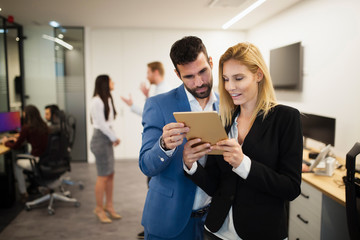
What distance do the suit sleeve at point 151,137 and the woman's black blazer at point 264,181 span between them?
0.56 feet

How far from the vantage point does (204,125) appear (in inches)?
42.4

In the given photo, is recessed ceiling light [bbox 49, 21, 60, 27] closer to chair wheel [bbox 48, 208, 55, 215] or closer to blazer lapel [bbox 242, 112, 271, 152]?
chair wheel [bbox 48, 208, 55, 215]

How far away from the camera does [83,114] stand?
6.26 metres

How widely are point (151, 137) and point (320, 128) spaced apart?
257cm

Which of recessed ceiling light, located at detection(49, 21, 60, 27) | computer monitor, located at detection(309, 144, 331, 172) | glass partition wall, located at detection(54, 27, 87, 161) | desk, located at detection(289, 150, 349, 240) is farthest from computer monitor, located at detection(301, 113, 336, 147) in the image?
recessed ceiling light, located at detection(49, 21, 60, 27)

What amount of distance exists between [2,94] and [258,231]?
497 cm

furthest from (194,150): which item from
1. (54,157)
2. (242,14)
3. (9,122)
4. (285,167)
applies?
(242,14)

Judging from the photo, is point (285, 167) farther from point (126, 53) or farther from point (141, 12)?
point (126, 53)

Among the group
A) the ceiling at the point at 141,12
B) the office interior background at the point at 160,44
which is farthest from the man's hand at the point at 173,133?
the ceiling at the point at 141,12

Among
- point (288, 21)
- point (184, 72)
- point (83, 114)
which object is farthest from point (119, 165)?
point (184, 72)

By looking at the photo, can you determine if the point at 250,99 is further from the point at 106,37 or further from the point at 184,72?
the point at 106,37

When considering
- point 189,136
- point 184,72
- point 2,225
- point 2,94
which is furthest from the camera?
point 2,94

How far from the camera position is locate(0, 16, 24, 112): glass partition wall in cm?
487

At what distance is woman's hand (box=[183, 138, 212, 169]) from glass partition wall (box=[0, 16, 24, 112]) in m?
4.67
